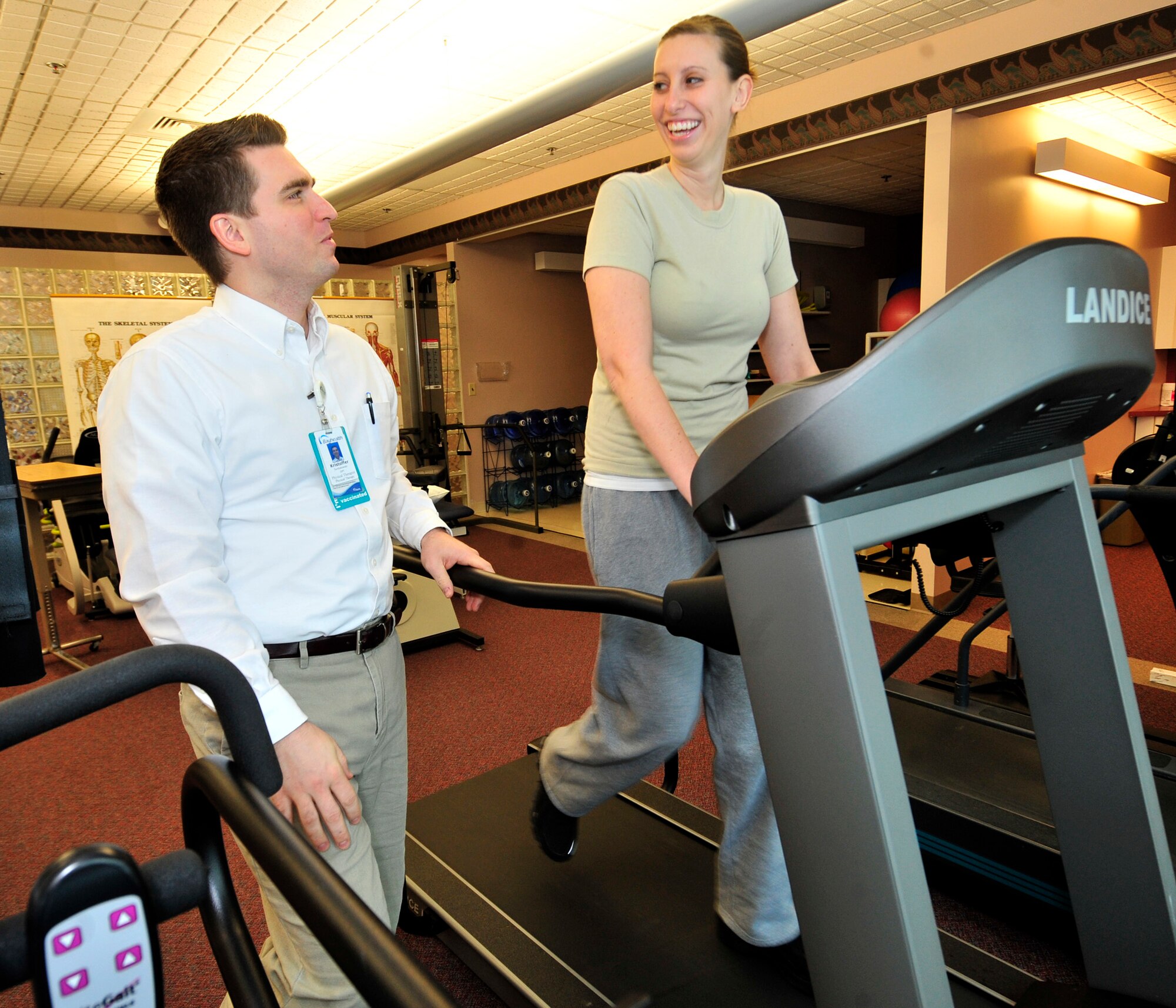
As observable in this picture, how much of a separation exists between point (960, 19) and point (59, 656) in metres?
5.67

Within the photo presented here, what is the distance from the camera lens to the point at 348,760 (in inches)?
51.6

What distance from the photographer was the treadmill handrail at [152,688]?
0.58 metres

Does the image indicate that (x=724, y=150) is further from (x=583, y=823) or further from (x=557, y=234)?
(x=557, y=234)

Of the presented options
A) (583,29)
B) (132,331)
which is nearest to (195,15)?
(583,29)

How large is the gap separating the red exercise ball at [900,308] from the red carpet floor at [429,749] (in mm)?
2787

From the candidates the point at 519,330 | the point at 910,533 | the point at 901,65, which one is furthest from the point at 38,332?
the point at 910,533

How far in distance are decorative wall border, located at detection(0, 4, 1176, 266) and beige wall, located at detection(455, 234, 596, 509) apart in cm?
143

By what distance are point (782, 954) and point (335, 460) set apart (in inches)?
48.2

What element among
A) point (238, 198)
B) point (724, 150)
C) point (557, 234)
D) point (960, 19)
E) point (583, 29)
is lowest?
point (238, 198)

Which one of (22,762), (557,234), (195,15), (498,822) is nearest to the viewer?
(498,822)

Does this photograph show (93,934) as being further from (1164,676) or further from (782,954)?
(1164,676)

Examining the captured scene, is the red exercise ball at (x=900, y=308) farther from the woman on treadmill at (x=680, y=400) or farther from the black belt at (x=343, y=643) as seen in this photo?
the black belt at (x=343, y=643)

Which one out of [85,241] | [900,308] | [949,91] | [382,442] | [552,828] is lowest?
[552,828]

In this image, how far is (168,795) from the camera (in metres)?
2.79
